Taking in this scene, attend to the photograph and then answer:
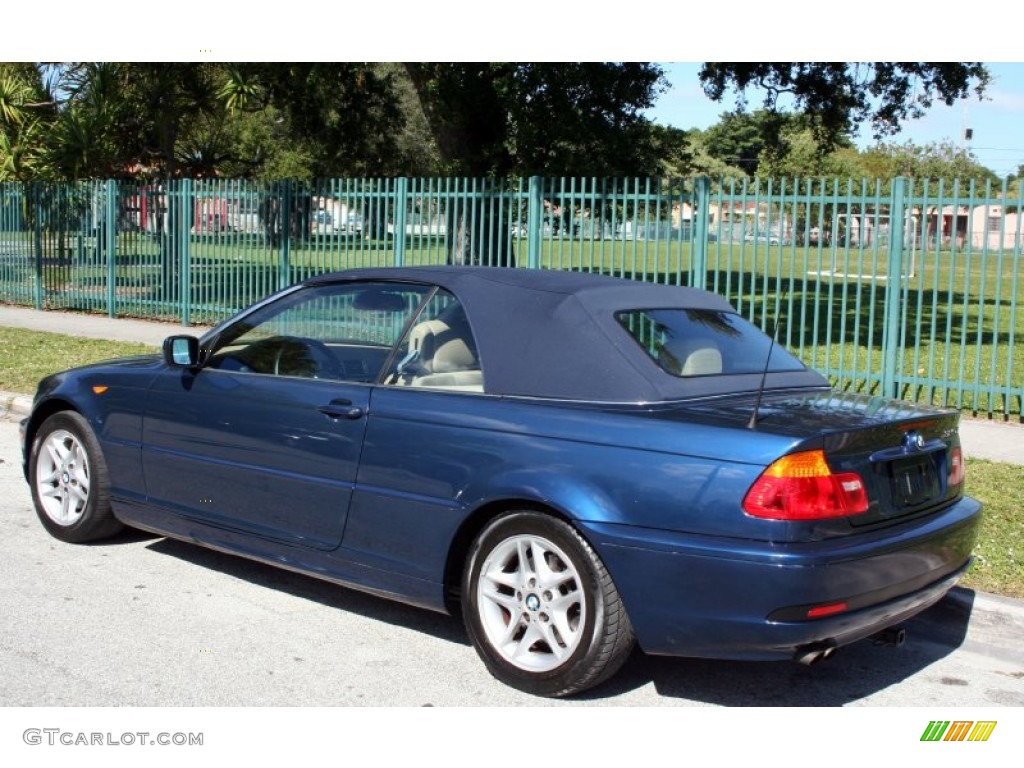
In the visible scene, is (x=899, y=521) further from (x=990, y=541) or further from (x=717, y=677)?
(x=990, y=541)

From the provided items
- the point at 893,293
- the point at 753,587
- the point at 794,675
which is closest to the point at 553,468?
the point at 753,587

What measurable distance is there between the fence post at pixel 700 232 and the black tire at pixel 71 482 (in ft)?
23.9

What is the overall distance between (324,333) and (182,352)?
27.8 inches

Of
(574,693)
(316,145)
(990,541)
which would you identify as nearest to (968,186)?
(990,541)

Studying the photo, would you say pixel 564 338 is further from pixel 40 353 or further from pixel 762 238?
pixel 40 353

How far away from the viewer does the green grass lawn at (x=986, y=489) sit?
589 cm

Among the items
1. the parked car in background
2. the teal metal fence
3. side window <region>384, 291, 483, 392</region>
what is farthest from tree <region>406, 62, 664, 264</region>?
side window <region>384, 291, 483, 392</region>

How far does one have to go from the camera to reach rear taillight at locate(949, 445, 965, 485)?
15.9 feet

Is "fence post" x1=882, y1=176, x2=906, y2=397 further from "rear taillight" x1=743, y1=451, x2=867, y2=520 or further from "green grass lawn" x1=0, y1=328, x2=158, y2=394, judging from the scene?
"green grass lawn" x1=0, y1=328, x2=158, y2=394

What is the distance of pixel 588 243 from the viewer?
13273mm

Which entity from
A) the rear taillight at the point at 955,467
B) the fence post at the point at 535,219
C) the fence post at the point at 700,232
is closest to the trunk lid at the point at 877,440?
the rear taillight at the point at 955,467

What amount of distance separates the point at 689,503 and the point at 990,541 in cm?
318

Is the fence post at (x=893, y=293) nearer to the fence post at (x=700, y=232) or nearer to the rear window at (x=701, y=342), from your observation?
the fence post at (x=700, y=232)
